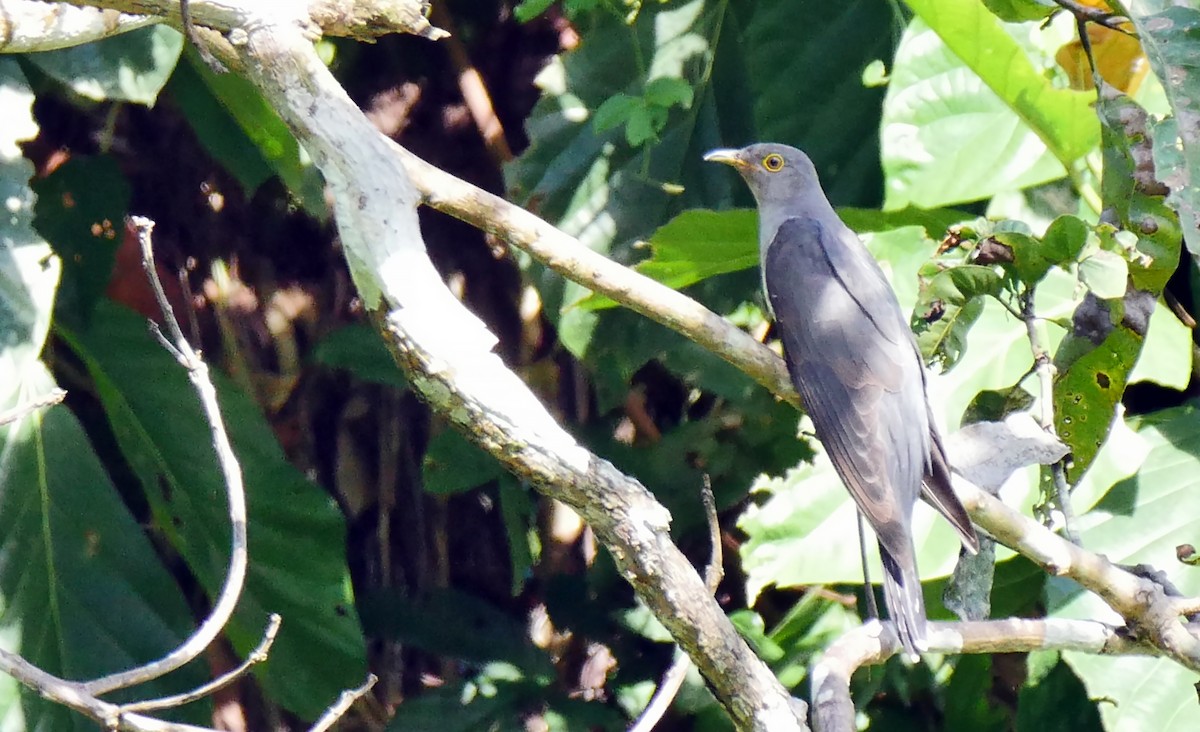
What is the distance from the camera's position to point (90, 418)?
13.5 ft

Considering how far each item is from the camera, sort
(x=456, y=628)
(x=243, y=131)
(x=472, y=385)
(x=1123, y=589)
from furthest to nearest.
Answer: (x=456, y=628)
(x=243, y=131)
(x=1123, y=589)
(x=472, y=385)

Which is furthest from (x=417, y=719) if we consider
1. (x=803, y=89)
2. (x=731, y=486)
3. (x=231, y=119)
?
(x=803, y=89)

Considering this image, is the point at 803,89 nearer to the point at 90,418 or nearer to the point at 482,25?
the point at 482,25

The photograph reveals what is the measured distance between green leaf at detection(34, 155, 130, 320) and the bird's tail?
7.50 feet

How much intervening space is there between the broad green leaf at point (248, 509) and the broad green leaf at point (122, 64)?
77cm

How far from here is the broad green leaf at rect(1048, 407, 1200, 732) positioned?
334 cm

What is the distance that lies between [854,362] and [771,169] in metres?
0.79

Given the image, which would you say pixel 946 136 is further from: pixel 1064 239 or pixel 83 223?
pixel 83 223

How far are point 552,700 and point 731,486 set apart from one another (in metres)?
0.86

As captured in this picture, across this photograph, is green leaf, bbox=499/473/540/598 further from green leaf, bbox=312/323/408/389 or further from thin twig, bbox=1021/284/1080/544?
thin twig, bbox=1021/284/1080/544

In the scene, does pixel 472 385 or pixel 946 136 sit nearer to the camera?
pixel 472 385

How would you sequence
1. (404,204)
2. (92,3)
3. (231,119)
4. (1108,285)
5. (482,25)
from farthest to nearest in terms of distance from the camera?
A: (482,25), (231,119), (1108,285), (92,3), (404,204)

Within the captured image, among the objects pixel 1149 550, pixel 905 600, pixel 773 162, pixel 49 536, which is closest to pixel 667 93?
pixel 773 162

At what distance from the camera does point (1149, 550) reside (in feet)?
11.4
